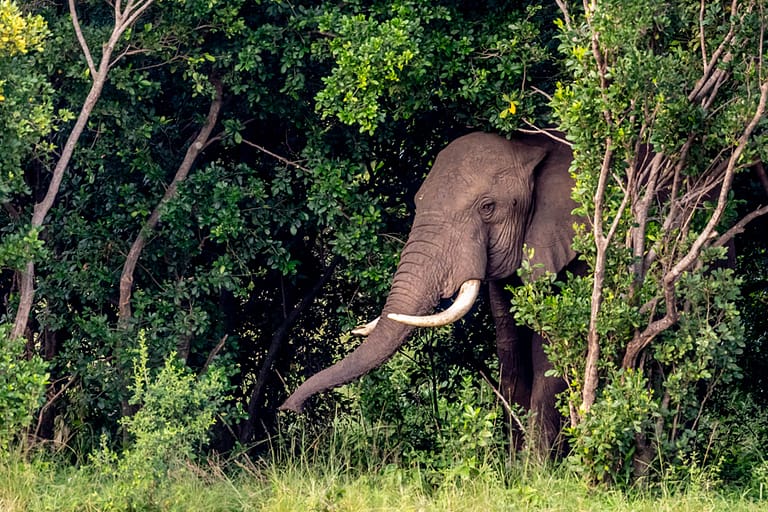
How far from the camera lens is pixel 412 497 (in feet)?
24.5

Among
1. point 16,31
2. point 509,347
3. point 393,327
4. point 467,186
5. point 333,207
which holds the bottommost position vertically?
point 509,347

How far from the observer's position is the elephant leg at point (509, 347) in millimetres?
9492

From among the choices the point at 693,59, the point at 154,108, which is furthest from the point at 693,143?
the point at 154,108

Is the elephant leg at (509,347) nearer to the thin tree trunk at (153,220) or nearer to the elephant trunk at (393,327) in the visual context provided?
the elephant trunk at (393,327)

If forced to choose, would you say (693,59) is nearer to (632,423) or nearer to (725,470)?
(632,423)

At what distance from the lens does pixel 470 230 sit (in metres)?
8.80

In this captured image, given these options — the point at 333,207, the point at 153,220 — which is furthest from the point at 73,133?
the point at 333,207

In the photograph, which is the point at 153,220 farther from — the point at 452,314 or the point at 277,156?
the point at 452,314

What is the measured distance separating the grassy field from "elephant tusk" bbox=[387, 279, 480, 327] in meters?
1.02

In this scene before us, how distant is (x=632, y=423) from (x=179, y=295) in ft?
10.8

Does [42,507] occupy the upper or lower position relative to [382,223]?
lower

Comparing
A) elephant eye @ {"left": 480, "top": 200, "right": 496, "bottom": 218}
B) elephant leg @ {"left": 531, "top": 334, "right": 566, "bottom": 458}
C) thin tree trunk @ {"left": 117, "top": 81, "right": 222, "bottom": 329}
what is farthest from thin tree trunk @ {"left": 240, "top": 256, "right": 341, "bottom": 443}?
elephant leg @ {"left": 531, "top": 334, "right": 566, "bottom": 458}

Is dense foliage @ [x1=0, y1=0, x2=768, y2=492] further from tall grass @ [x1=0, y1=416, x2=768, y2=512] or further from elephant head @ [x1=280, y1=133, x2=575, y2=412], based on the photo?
elephant head @ [x1=280, y1=133, x2=575, y2=412]

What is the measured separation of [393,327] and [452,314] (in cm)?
39
